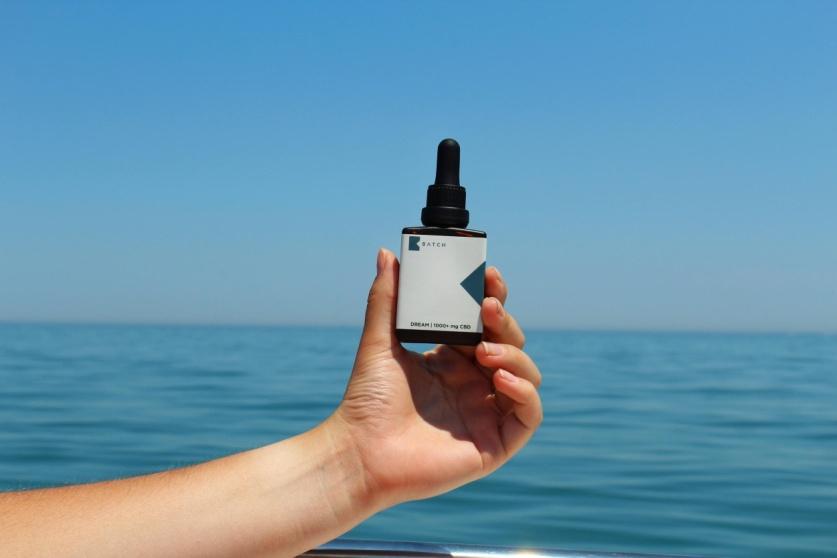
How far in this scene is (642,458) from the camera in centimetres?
639

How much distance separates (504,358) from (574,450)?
558cm

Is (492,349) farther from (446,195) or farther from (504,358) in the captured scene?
(446,195)

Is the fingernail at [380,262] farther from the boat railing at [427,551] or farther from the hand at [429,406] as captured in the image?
the boat railing at [427,551]

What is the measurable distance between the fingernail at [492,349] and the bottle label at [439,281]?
0.17 ft

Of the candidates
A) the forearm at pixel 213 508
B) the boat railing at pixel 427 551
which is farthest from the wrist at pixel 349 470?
the boat railing at pixel 427 551

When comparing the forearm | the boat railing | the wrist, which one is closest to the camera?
the forearm

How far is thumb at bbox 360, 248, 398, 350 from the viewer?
132cm

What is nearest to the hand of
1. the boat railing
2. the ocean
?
the boat railing

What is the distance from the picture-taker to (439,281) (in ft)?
4.27

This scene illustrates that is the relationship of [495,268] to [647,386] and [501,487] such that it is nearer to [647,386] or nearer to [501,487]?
[501,487]

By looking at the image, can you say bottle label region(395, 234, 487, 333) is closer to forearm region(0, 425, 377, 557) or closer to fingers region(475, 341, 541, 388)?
fingers region(475, 341, 541, 388)

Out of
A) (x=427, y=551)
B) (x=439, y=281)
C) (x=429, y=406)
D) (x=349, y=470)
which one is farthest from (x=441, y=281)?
(x=427, y=551)

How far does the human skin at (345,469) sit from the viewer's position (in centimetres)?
117

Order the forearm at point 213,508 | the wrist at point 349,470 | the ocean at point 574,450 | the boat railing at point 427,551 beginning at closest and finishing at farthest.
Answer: the forearm at point 213,508 → the wrist at point 349,470 → the boat railing at point 427,551 → the ocean at point 574,450
